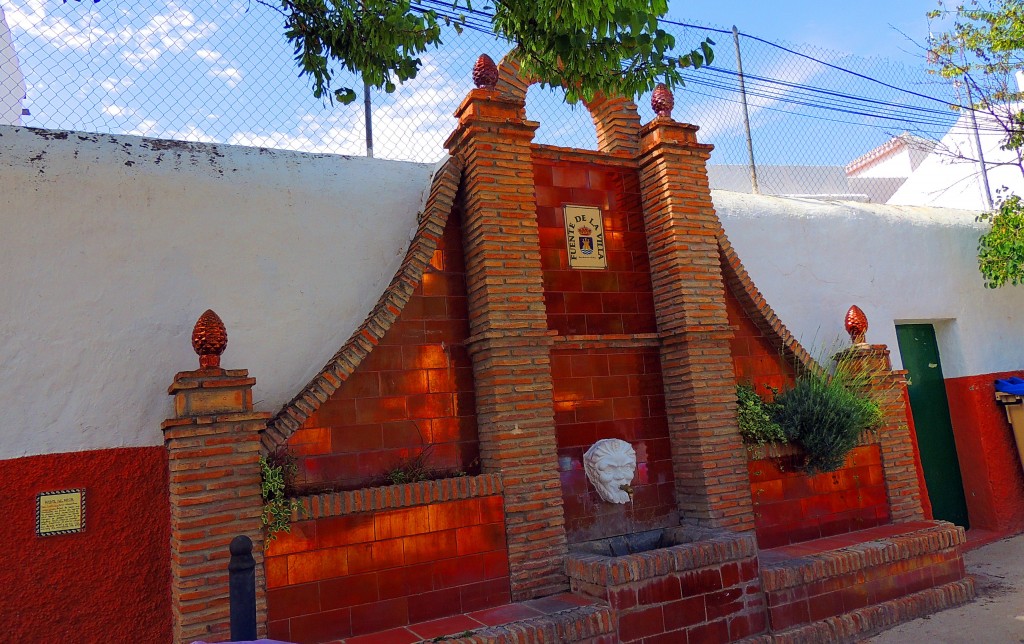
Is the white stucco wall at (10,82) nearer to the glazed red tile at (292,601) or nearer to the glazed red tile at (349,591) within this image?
the glazed red tile at (292,601)

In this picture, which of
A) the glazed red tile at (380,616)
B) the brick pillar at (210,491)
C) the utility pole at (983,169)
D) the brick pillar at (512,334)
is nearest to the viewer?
the brick pillar at (210,491)

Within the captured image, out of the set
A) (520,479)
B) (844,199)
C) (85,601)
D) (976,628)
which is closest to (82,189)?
(85,601)

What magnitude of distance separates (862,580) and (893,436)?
1.62m

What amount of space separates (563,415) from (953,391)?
5265 millimetres

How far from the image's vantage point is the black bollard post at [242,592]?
9.14ft

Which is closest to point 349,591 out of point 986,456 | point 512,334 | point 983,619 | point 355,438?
point 355,438

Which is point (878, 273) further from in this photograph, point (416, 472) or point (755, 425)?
point (416, 472)

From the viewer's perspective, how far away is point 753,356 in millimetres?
6430

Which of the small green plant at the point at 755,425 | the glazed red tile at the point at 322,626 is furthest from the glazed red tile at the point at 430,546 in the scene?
the small green plant at the point at 755,425

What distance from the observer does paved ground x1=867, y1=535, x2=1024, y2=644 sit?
5.10 m

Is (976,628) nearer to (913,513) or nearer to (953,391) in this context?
(913,513)

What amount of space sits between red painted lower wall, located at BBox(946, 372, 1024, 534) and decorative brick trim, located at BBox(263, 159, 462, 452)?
20.9 feet

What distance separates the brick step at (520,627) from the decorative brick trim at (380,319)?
1.38 metres

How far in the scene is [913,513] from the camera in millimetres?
6500
